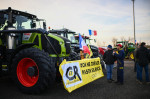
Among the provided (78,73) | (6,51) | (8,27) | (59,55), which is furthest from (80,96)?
(8,27)

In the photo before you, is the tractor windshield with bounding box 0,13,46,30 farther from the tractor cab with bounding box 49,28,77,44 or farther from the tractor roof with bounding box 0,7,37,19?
the tractor cab with bounding box 49,28,77,44

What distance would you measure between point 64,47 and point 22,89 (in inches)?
82.5

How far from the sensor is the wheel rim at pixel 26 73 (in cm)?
480

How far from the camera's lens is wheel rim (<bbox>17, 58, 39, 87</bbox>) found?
15.7ft

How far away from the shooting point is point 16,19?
602 centimetres

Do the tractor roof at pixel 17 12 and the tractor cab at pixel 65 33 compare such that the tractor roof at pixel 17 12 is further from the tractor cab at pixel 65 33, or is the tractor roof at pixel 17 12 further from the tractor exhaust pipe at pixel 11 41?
the tractor cab at pixel 65 33

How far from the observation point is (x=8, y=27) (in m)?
5.62

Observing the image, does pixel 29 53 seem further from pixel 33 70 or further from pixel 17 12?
pixel 17 12

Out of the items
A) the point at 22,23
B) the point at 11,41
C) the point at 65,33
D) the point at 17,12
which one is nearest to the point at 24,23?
the point at 22,23

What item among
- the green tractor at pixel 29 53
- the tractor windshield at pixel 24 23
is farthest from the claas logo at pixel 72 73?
the tractor windshield at pixel 24 23

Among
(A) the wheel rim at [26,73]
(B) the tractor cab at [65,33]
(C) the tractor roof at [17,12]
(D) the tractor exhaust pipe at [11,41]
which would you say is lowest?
(A) the wheel rim at [26,73]

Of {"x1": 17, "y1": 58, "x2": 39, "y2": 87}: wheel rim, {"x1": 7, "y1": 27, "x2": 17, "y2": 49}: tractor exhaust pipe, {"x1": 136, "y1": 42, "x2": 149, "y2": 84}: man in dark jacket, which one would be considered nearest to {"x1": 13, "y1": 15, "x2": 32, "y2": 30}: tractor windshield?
{"x1": 7, "y1": 27, "x2": 17, "y2": 49}: tractor exhaust pipe

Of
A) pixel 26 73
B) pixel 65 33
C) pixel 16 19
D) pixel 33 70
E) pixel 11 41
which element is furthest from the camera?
pixel 65 33

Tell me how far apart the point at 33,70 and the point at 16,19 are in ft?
8.61
